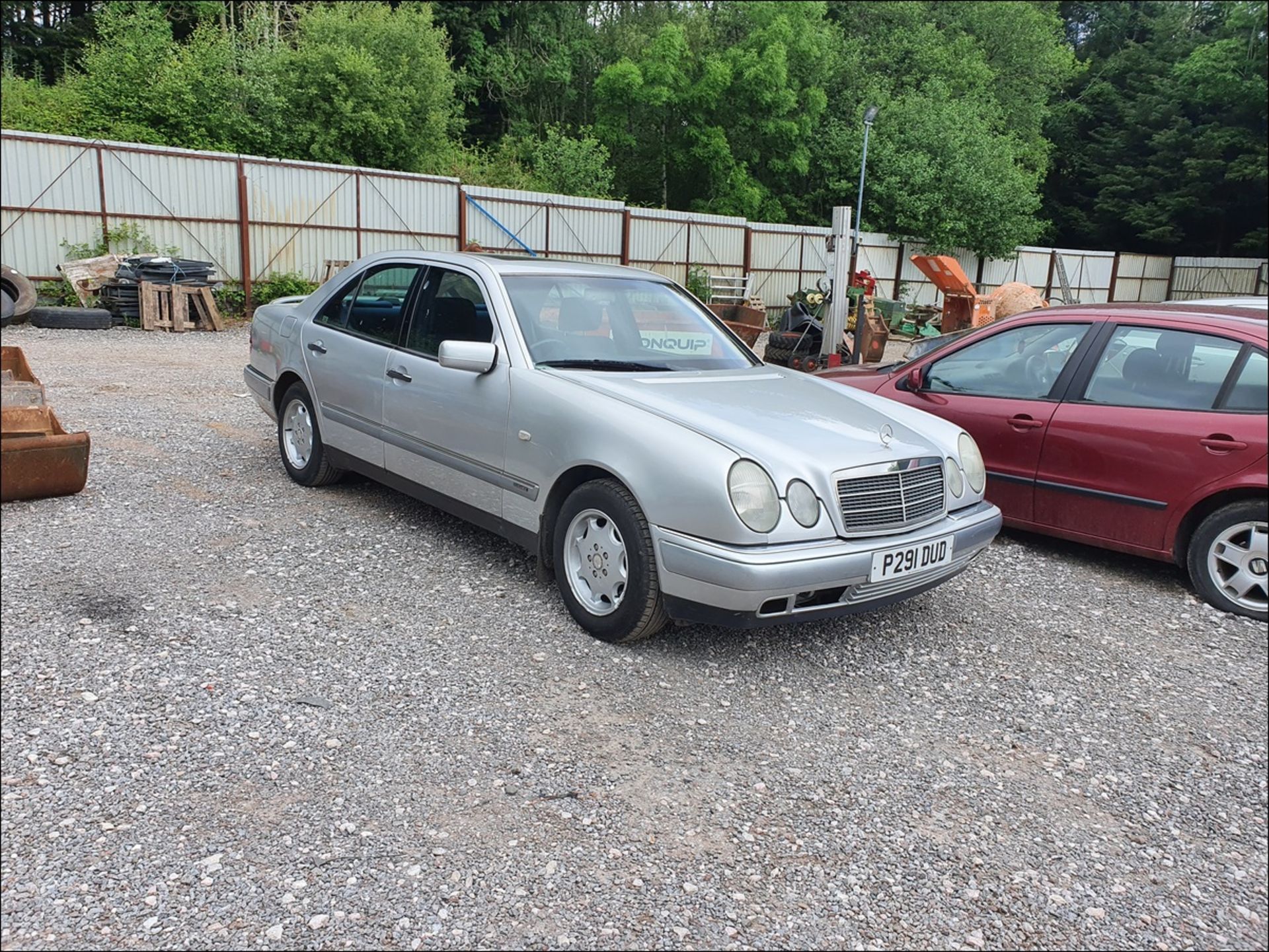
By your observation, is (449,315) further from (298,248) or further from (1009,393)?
(298,248)

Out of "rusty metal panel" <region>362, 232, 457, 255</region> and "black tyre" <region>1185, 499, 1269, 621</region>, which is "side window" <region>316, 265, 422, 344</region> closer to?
"black tyre" <region>1185, 499, 1269, 621</region>

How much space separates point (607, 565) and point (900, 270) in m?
25.7

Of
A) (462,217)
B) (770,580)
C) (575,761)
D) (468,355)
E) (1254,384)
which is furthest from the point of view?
(462,217)

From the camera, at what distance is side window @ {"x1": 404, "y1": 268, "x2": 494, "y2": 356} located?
14.6 feet

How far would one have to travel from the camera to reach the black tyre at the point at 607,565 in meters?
3.53

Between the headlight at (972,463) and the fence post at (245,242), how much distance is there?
14926mm

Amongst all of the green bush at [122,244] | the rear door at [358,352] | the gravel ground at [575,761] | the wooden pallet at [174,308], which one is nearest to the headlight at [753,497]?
the gravel ground at [575,761]

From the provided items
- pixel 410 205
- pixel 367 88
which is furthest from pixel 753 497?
pixel 367 88

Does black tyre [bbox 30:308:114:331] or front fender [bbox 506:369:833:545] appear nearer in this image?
front fender [bbox 506:369:833:545]

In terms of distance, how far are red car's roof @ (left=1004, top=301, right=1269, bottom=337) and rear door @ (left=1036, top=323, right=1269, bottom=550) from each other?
0.21 ft

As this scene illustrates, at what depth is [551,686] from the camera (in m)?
3.41

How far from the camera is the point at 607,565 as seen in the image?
3713mm

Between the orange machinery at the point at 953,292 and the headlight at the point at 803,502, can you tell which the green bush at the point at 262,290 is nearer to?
the orange machinery at the point at 953,292

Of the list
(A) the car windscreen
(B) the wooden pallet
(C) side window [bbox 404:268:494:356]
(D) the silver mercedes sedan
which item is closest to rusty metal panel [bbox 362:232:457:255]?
(B) the wooden pallet
